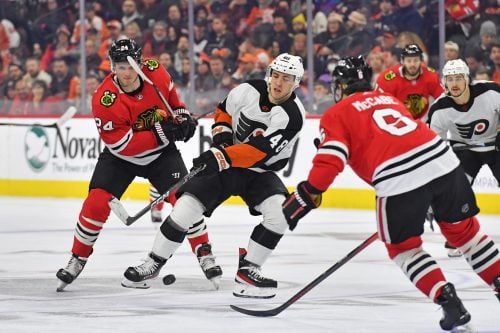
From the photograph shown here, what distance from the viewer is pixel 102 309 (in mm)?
5367

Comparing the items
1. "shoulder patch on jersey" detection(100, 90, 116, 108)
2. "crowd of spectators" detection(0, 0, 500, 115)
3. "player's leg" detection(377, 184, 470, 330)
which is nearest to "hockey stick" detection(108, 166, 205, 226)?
"shoulder patch on jersey" detection(100, 90, 116, 108)

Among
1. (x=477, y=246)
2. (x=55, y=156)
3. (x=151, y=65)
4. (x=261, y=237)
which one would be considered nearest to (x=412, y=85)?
(x=151, y=65)

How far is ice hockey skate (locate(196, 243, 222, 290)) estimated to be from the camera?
6102mm

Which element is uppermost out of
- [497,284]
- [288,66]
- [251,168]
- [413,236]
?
[288,66]

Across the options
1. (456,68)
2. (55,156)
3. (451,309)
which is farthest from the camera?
(55,156)

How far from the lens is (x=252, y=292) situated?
18.8 feet

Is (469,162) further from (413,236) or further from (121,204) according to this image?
(413,236)

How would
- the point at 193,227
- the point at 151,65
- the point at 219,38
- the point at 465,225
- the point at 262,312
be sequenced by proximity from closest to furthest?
the point at 465,225
the point at 262,312
the point at 193,227
the point at 151,65
the point at 219,38

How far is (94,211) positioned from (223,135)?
0.72 metres

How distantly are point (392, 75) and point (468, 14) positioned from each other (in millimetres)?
1526

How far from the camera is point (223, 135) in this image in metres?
5.95

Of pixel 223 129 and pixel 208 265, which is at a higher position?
pixel 223 129

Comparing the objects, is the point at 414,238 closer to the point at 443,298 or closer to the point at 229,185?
the point at 443,298

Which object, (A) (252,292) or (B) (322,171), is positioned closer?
(B) (322,171)
